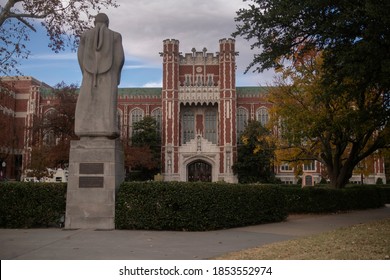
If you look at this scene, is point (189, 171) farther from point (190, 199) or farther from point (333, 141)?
point (190, 199)

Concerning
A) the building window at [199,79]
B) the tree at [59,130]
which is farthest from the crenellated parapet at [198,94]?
the tree at [59,130]

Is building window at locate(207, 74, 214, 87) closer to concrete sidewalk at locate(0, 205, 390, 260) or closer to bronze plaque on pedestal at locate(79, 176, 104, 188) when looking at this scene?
concrete sidewalk at locate(0, 205, 390, 260)

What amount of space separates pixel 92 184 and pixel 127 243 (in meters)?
2.76

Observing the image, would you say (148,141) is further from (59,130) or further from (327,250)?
(327,250)

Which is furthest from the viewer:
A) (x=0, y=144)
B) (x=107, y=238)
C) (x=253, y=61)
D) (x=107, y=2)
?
(x=0, y=144)

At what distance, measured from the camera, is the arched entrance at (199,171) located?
193ft

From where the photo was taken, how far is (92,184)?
35.8 feet

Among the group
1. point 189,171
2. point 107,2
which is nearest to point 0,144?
point 189,171

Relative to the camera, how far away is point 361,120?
53.6 feet

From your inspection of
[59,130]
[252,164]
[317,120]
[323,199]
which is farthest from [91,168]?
[252,164]

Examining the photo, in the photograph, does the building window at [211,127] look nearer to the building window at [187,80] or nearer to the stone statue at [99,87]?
the building window at [187,80]

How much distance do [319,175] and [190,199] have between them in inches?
2034

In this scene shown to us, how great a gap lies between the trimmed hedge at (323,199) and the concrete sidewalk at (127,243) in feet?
23.0

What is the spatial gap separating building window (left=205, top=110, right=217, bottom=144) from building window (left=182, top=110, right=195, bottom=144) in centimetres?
210
